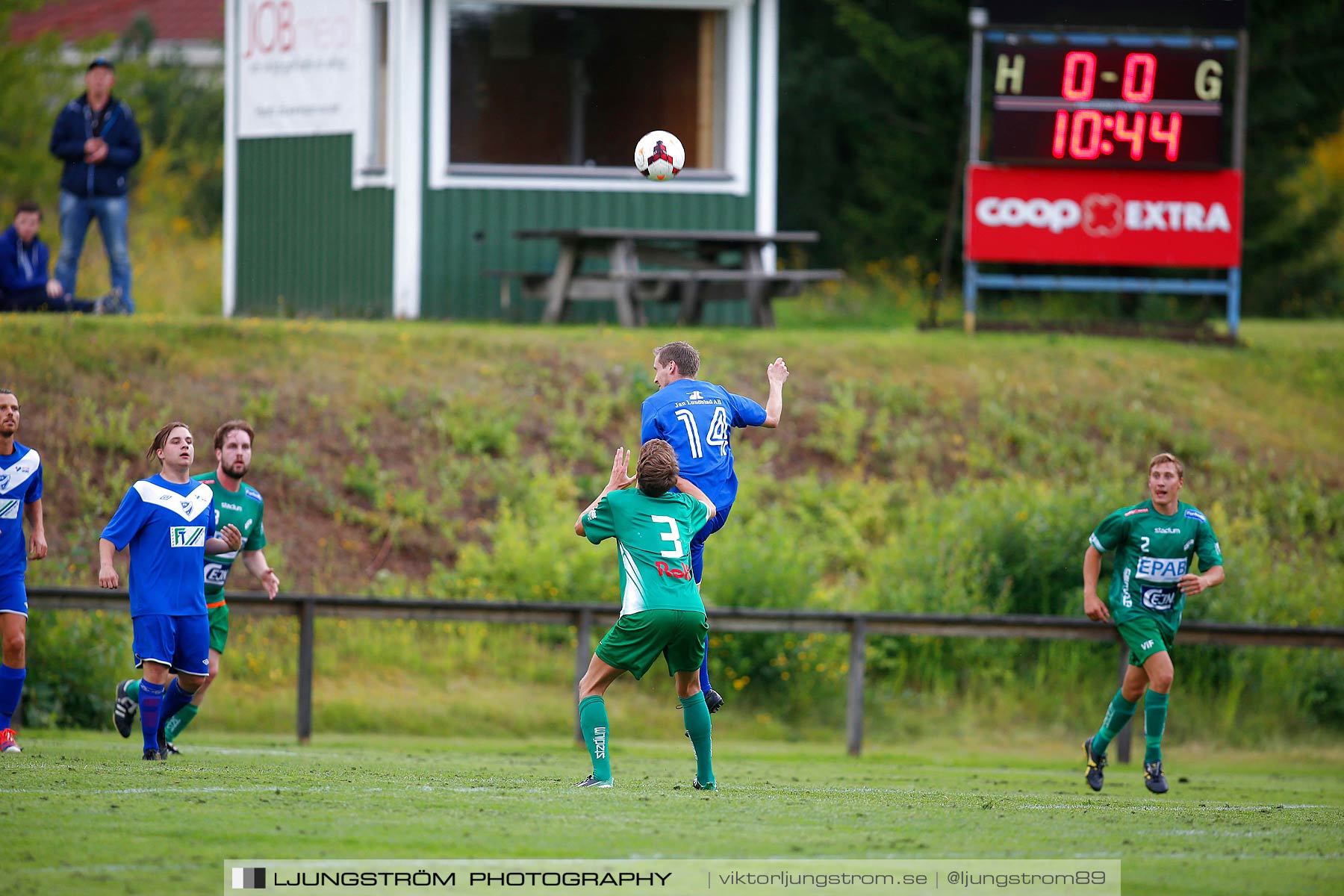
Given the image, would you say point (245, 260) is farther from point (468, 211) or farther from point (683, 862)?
point (683, 862)

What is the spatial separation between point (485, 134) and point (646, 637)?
14.2m

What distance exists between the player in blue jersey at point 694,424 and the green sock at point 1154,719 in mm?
2857

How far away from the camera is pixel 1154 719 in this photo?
11.1 meters

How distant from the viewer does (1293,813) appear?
9.52 metres

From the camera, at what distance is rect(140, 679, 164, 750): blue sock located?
10133 millimetres

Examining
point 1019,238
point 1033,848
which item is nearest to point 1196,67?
point 1019,238

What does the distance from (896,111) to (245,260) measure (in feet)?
51.7

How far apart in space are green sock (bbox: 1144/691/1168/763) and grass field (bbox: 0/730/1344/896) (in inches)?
12.7

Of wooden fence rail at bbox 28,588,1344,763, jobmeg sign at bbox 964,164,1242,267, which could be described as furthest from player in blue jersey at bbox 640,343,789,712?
jobmeg sign at bbox 964,164,1242,267

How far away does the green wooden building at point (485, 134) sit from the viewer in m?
21.4

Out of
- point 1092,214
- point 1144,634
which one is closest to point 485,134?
point 1092,214

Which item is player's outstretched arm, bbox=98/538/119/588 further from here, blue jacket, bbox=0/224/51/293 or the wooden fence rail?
blue jacket, bbox=0/224/51/293

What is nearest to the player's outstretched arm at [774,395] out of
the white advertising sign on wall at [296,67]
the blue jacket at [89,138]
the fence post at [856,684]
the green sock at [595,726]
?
the green sock at [595,726]

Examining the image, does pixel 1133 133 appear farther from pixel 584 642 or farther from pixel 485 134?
pixel 584 642
